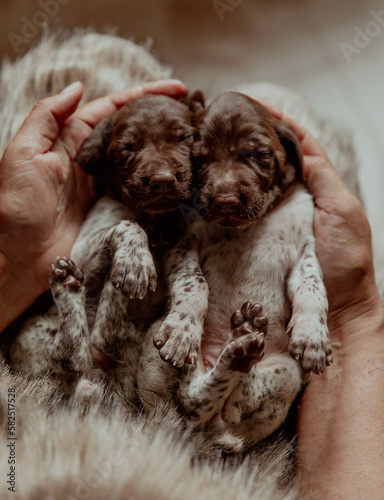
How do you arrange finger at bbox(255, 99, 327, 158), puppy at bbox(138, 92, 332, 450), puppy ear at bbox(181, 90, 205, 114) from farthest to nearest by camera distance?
finger at bbox(255, 99, 327, 158)
puppy ear at bbox(181, 90, 205, 114)
puppy at bbox(138, 92, 332, 450)

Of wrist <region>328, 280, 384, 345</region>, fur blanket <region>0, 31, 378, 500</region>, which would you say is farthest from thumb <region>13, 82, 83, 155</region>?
wrist <region>328, 280, 384, 345</region>

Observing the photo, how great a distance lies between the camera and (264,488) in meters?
2.21

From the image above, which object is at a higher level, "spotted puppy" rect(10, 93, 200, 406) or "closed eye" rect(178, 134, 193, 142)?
"closed eye" rect(178, 134, 193, 142)

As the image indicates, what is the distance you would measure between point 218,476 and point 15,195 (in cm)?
179

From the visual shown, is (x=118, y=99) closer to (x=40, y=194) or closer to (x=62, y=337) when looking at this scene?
(x=40, y=194)

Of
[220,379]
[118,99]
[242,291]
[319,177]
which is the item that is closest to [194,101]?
[118,99]

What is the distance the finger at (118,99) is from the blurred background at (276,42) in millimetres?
997

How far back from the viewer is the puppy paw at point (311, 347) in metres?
2.19

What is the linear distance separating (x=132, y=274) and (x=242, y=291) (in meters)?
0.68

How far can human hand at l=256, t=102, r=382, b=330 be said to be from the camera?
9.16 ft

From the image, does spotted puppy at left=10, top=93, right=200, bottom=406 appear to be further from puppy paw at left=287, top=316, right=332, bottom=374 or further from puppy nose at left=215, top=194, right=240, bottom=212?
puppy paw at left=287, top=316, right=332, bottom=374

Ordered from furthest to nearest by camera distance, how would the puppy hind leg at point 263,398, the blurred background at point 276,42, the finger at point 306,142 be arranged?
the blurred background at point 276,42, the finger at point 306,142, the puppy hind leg at point 263,398

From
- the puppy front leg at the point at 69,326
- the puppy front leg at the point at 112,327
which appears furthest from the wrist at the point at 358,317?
the puppy front leg at the point at 69,326

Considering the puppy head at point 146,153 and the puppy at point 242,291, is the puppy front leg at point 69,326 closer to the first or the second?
the puppy at point 242,291
